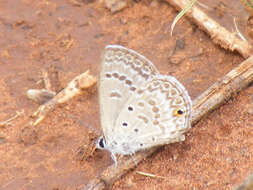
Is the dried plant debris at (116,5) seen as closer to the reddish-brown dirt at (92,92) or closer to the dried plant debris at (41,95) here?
the reddish-brown dirt at (92,92)

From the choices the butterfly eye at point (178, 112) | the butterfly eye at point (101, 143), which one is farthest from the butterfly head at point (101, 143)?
the butterfly eye at point (178, 112)

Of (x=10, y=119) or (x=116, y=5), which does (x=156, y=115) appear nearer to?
(x=10, y=119)

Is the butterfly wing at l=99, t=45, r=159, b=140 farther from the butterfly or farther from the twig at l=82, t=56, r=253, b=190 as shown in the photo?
the twig at l=82, t=56, r=253, b=190

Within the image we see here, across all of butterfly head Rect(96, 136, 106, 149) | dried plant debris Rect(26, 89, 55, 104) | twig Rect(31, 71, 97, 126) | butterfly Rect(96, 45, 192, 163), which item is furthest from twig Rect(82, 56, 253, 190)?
dried plant debris Rect(26, 89, 55, 104)

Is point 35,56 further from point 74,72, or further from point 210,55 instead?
point 210,55

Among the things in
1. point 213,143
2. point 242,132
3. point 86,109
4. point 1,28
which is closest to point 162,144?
point 213,143

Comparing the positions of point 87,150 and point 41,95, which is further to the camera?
point 41,95

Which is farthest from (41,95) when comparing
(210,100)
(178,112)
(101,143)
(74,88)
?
(210,100)
